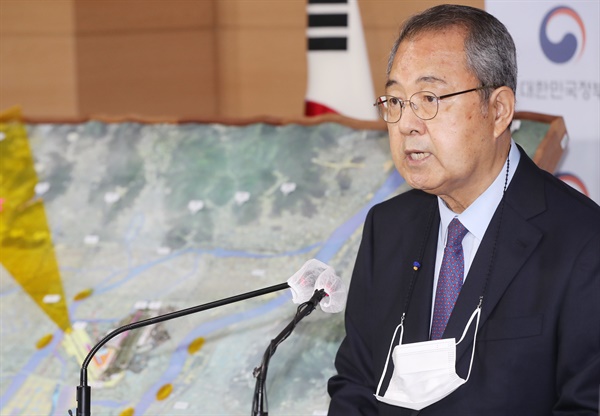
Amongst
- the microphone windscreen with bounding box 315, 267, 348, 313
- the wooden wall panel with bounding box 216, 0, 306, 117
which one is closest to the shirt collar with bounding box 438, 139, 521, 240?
the microphone windscreen with bounding box 315, 267, 348, 313

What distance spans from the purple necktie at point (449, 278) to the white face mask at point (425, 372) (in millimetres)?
84

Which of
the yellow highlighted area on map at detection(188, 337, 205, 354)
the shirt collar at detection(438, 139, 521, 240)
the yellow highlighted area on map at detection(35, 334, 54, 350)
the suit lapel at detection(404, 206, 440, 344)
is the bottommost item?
the yellow highlighted area on map at detection(35, 334, 54, 350)

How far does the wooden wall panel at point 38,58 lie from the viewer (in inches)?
123

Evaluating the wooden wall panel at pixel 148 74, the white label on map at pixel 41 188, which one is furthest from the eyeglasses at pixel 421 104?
the white label on map at pixel 41 188

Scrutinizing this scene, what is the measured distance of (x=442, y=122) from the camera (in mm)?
1664

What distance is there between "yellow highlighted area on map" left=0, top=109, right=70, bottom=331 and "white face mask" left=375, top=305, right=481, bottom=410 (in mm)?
1126

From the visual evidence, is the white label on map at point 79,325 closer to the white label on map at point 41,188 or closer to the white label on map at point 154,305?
the white label on map at point 154,305

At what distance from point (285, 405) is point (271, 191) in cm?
73

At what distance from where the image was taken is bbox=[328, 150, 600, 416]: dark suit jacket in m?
1.57

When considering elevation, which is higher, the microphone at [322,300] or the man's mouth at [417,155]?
the man's mouth at [417,155]

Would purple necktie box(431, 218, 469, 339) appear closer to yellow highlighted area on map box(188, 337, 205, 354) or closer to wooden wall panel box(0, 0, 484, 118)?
yellow highlighted area on map box(188, 337, 205, 354)

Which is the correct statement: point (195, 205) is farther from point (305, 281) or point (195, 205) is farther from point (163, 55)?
point (305, 281)

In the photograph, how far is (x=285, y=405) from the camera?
2174mm

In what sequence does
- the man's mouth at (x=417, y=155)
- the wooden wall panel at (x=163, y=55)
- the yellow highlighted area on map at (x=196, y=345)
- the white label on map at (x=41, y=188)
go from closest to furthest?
the man's mouth at (x=417, y=155) → the yellow highlighted area on map at (x=196, y=345) → the white label on map at (x=41, y=188) → the wooden wall panel at (x=163, y=55)
